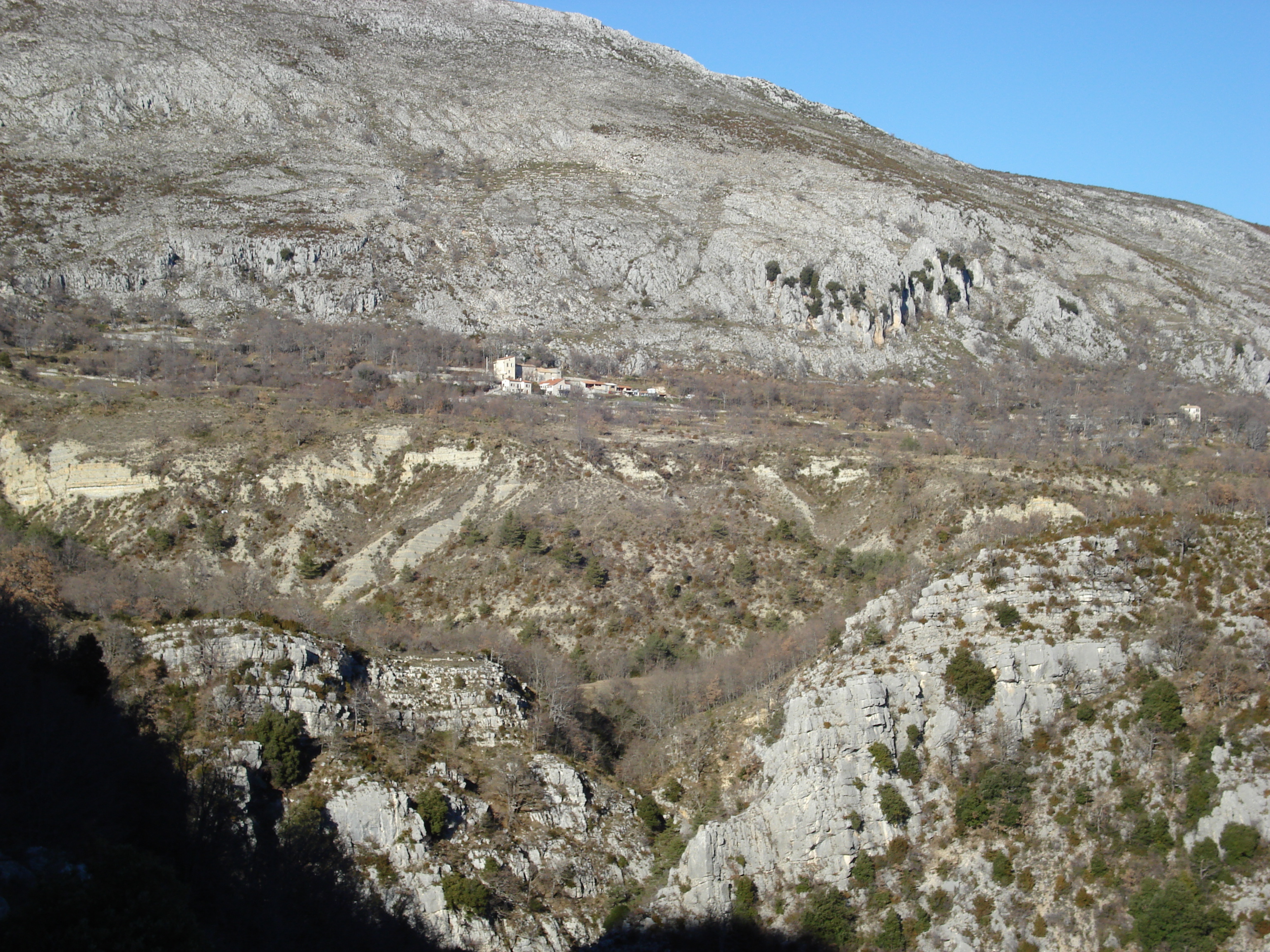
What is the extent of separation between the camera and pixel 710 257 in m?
134

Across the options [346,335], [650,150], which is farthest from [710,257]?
[346,335]

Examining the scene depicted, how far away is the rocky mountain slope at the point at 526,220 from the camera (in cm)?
11888

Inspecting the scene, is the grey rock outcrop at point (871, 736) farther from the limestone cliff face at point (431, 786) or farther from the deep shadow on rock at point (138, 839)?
the deep shadow on rock at point (138, 839)

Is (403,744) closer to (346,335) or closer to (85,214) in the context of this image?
(346,335)

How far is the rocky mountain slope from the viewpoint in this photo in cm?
11888

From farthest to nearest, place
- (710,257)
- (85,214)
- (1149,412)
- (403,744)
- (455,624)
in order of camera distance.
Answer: (710,257)
(85,214)
(1149,412)
(455,624)
(403,744)

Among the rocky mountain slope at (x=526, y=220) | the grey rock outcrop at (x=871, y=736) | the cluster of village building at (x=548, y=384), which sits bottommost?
the grey rock outcrop at (x=871, y=736)

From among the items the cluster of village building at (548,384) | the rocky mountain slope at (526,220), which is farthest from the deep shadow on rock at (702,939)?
the rocky mountain slope at (526,220)

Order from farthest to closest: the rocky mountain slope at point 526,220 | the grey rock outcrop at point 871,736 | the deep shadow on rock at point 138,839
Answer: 1. the rocky mountain slope at point 526,220
2. the grey rock outcrop at point 871,736
3. the deep shadow on rock at point 138,839

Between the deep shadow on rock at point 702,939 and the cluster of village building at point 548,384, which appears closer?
the deep shadow on rock at point 702,939

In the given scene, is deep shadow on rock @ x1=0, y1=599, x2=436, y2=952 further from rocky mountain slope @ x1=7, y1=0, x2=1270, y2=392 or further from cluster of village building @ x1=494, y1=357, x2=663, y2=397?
rocky mountain slope @ x1=7, y1=0, x2=1270, y2=392

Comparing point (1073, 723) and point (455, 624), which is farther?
point (455, 624)

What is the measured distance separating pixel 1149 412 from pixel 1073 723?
76.2 meters

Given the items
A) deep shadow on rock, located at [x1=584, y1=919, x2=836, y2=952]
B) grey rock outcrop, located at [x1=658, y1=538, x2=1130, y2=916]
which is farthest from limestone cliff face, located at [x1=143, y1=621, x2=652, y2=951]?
grey rock outcrop, located at [x1=658, y1=538, x2=1130, y2=916]
